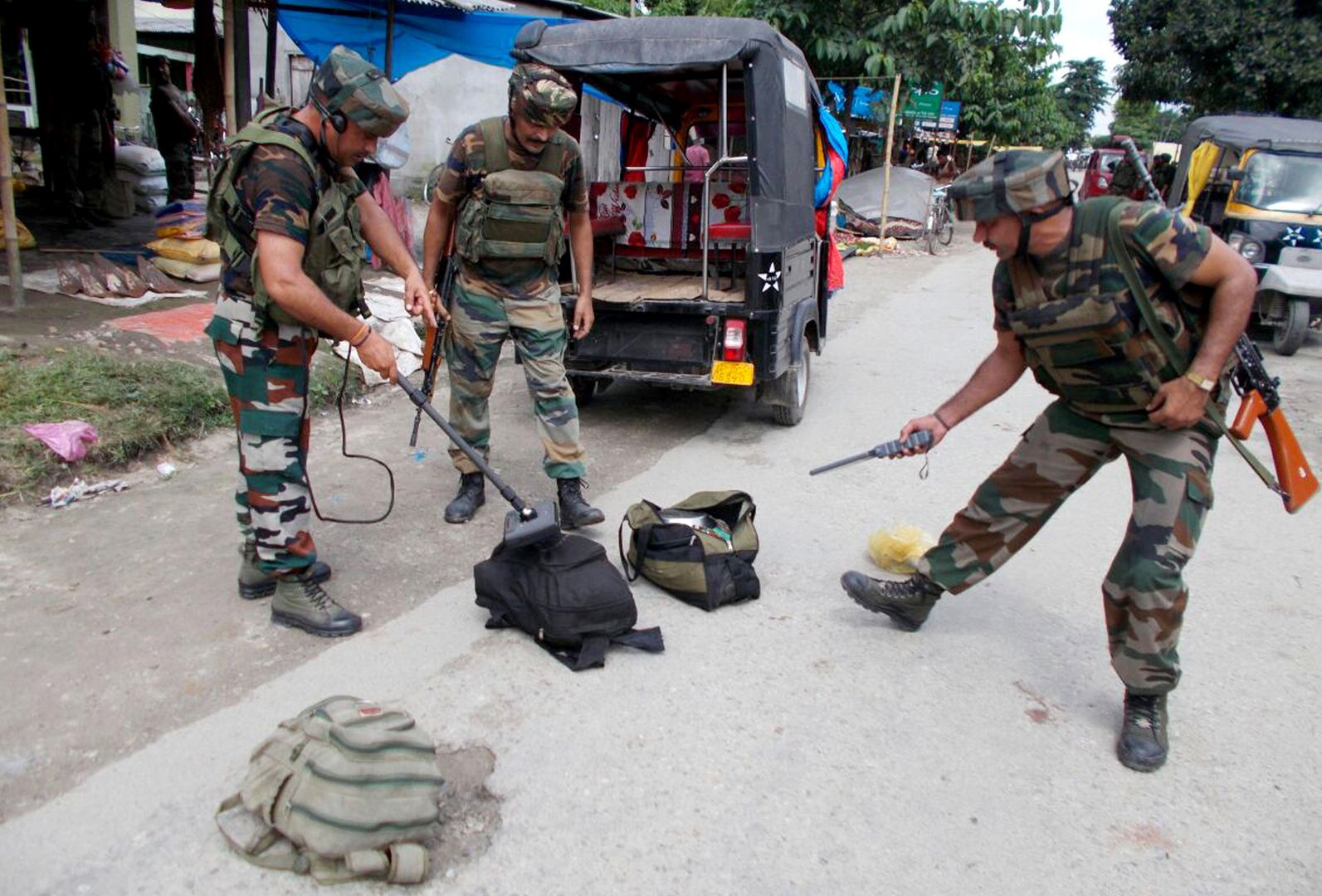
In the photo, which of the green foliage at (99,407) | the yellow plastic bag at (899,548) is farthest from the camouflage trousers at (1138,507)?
the green foliage at (99,407)

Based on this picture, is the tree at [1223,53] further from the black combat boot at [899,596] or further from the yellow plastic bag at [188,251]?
the black combat boot at [899,596]

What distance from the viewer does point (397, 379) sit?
301 cm

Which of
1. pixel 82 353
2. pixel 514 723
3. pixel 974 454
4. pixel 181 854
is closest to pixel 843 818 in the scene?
pixel 514 723

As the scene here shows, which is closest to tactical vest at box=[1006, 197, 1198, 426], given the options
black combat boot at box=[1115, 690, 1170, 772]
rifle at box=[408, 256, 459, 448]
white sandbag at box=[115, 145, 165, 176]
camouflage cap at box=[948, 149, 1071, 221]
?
camouflage cap at box=[948, 149, 1071, 221]

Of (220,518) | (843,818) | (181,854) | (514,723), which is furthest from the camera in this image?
(220,518)

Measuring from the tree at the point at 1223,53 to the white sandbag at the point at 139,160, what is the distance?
782 inches

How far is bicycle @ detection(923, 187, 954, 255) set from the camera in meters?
16.9

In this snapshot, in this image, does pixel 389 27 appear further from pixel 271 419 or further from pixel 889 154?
pixel 889 154

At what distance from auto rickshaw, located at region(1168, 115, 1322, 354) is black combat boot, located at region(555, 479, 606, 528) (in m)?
7.62

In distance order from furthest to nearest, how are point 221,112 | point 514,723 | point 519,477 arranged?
point 221,112 → point 519,477 → point 514,723

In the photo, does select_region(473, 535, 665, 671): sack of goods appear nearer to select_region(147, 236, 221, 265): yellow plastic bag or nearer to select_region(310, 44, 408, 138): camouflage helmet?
select_region(310, 44, 408, 138): camouflage helmet

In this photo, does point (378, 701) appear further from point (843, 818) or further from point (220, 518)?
point (220, 518)

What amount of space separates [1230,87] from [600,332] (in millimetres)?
20186

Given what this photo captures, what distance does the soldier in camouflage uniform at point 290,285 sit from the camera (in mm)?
2758
